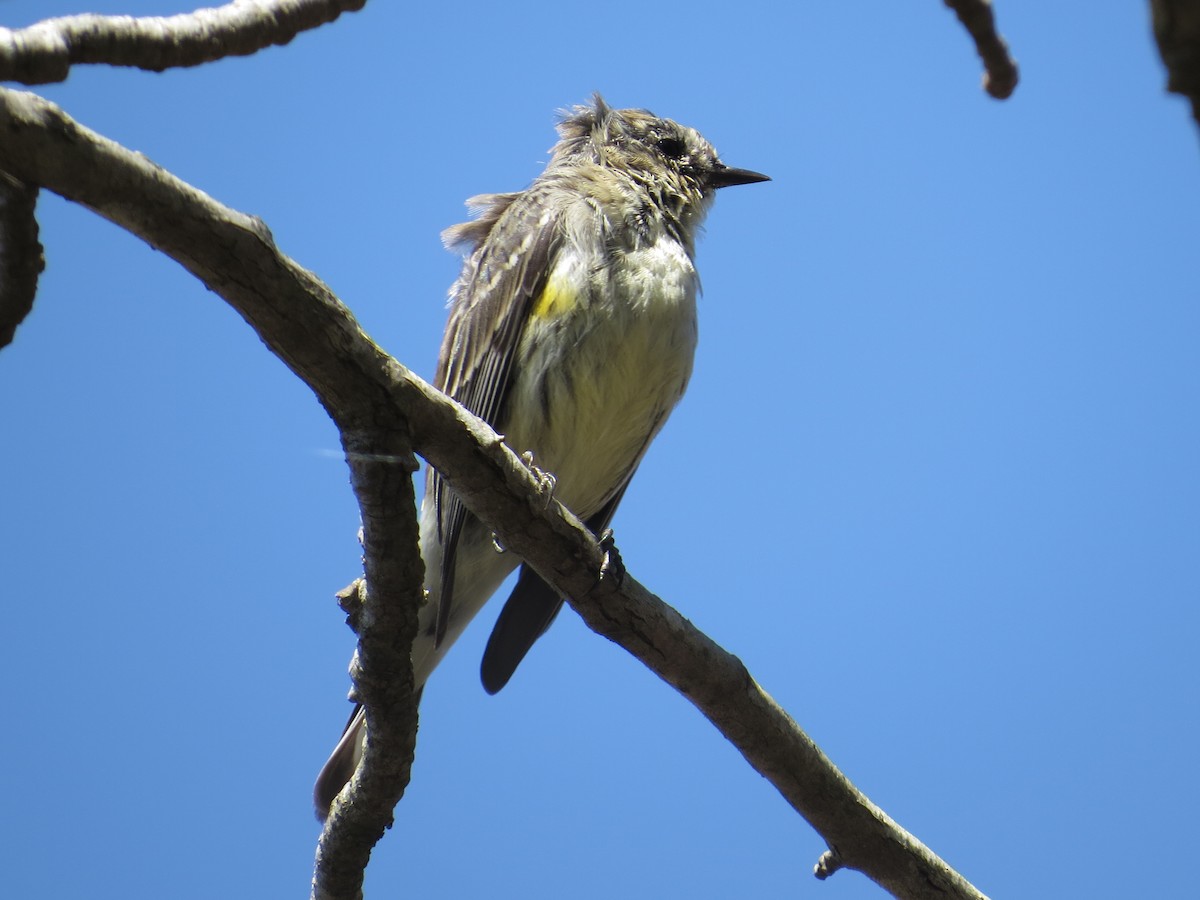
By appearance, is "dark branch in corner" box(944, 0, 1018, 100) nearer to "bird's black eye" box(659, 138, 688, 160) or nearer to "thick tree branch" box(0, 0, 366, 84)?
"thick tree branch" box(0, 0, 366, 84)

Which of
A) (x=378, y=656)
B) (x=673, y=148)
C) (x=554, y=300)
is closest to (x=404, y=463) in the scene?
(x=378, y=656)

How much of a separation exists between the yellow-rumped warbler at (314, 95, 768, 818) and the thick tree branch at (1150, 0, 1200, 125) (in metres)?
3.91

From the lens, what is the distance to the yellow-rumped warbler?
498 cm

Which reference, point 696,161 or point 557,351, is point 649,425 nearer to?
point 557,351

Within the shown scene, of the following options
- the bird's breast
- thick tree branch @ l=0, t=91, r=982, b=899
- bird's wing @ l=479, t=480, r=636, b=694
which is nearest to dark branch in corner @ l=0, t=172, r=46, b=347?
thick tree branch @ l=0, t=91, r=982, b=899

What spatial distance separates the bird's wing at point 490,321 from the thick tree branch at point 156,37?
2.14 m

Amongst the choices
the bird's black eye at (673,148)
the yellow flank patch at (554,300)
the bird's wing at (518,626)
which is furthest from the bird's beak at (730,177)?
the bird's wing at (518,626)

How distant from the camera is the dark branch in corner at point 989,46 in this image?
2141 millimetres

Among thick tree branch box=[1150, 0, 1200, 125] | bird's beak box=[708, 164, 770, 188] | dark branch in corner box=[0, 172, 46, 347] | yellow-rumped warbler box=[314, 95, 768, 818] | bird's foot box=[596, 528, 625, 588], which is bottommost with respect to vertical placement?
thick tree branch box=[1150, 0, 1200, 125]

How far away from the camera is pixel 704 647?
404cm

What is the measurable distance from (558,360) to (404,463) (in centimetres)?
187

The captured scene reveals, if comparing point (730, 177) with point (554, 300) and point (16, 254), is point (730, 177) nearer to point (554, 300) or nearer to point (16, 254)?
point (554, 300)

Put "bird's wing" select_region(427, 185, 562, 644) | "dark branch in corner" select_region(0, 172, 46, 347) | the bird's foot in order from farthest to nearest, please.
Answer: "bird's wing" select_region(427, 185, 562, 644)
the bird's foot
"dark branch in corner" select_region(0, 172, 46, 347)

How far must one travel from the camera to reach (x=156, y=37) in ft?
8.79
